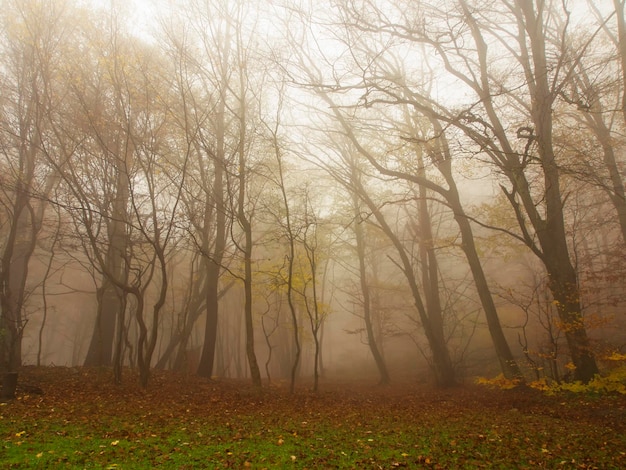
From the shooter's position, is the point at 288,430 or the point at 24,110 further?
the point at 24,110

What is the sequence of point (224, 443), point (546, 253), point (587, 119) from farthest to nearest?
point (587, 119) → point (546, 253) → point (224, 443)

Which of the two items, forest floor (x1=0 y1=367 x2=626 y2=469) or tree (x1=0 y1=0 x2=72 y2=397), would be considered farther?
tree (x1=0 y1=0 x2=72 y2=397)

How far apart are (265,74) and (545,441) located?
10.8 metres

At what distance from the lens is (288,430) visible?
19.1 ft

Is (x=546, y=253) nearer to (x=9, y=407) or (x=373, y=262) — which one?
(x=9, y=407)


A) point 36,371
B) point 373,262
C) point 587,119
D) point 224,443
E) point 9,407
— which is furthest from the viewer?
point 373,262

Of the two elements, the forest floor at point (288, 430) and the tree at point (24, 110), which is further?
the tree at point (24, 110)

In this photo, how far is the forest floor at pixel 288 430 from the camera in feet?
14.3

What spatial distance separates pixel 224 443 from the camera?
16.3 feet

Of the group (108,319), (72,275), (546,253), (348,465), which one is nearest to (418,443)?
(348,465)

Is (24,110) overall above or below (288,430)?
above

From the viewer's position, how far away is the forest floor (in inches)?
172

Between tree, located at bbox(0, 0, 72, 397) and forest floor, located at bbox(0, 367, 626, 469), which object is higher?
tree, located at bbox(0, 0, 72, 397)

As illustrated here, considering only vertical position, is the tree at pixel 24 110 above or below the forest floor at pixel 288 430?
above
